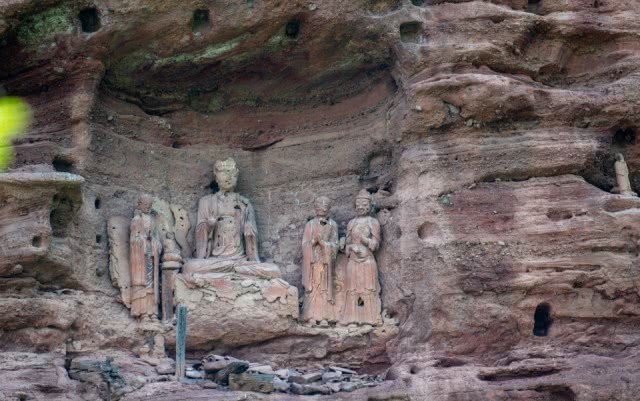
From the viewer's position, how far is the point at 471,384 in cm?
1235

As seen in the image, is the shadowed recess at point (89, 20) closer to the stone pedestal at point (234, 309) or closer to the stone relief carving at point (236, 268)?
the stone relief carving at point (236, 268)

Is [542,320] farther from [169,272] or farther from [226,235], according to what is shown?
[169,272]

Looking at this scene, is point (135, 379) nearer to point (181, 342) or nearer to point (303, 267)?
point (181, 342)

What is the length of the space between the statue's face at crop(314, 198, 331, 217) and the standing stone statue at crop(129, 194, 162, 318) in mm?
1890

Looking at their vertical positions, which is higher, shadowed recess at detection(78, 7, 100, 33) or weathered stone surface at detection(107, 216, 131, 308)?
shadowed recess at detection(78, 7, 100, 33)

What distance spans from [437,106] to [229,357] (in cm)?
367

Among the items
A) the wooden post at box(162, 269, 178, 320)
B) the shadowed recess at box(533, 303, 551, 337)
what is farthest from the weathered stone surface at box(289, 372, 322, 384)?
the shadowed recess at box(533, 303, 551, 337)

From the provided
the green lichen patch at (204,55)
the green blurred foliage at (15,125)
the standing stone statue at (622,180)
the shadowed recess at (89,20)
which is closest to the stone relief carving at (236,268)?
the green blurred foliage at (15,125)

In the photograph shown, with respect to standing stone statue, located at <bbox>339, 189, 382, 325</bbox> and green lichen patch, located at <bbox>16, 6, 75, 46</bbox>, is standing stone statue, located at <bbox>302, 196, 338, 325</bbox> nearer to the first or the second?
standing stone statue, located at <bbox>339, 189, 382, 325</bbox>

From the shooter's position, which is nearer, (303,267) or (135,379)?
(135,379)

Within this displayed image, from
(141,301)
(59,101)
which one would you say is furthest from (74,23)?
(141,301)

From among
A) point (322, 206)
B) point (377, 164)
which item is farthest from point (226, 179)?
point (377, 164)

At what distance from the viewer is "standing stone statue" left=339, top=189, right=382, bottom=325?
13703 mm

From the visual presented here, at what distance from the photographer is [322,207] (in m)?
14.1
